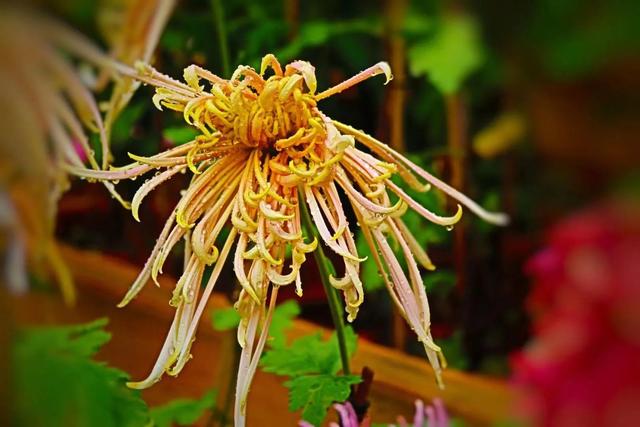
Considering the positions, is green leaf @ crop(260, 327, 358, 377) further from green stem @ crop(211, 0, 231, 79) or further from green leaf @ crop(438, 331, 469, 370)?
green stem @ crop(211, 0, 231, 79)

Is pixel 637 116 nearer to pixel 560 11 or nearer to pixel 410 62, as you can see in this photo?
pixel 560 11

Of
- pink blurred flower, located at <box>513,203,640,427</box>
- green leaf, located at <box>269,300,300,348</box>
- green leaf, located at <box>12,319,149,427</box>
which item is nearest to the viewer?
pink blurred flower, located at <box>513,203,640,427</box>

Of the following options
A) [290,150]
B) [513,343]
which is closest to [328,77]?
[290,150]

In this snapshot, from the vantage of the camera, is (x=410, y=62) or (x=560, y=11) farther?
(x=410, y=62)

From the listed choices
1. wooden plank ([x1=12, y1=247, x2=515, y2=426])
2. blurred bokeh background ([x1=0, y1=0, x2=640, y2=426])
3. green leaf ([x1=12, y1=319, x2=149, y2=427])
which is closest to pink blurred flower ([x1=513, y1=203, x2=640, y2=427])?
blurred bokeh background ([x1=0, y1=0, x2=640, y2=426])

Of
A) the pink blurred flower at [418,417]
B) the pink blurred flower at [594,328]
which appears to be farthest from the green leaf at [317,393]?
the pink blurred flower at [594,328]

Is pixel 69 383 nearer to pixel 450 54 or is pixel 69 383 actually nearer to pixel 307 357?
pixel 307 357

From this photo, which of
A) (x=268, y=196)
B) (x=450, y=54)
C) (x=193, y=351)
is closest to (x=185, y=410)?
(x=193, y=351)
